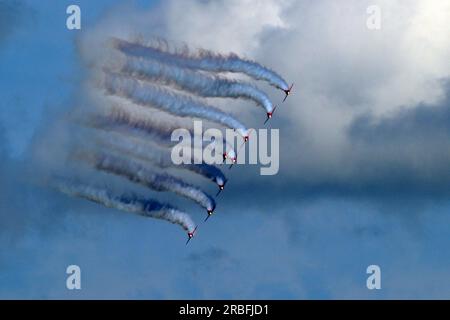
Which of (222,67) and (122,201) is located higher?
(222,67)

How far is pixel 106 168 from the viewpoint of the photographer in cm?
13212

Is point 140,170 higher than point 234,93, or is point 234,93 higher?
point 234,93

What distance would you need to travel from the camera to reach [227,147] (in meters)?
138
